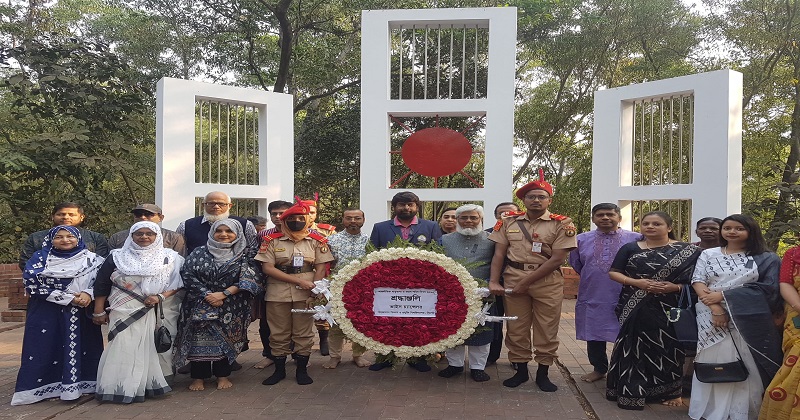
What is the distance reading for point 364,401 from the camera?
4.35m

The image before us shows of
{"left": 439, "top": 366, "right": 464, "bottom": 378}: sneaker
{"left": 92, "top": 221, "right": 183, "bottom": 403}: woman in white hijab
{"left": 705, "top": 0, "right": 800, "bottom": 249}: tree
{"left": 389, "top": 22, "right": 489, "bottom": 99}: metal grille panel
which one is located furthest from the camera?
{"left": 389, "top": 22, "right": 489, "bottom": 99}: metal grille panel

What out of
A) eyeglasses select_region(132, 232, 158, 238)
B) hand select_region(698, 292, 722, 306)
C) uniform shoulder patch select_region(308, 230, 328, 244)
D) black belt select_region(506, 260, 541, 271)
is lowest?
hand select_region(698, 292, 722, 306)

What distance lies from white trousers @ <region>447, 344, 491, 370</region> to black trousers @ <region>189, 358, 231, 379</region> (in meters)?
1.76

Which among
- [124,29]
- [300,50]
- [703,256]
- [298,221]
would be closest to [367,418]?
[298,221]

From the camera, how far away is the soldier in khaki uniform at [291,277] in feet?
15.2

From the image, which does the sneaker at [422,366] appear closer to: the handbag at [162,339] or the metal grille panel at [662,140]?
the handbag at [162,339]

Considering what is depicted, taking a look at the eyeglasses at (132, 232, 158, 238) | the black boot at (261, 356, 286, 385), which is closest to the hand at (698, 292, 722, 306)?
the black boot at (261, 356, 286, 385)

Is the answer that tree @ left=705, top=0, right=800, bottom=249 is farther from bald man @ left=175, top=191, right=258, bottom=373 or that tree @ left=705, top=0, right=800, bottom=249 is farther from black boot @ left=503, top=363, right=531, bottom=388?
bald man @ left=175, top=191, right=258, bottom=373

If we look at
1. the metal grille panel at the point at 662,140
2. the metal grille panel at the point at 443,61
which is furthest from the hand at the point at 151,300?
the metal grille panel at the point at 443,61

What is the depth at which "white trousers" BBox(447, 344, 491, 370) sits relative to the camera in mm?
4871

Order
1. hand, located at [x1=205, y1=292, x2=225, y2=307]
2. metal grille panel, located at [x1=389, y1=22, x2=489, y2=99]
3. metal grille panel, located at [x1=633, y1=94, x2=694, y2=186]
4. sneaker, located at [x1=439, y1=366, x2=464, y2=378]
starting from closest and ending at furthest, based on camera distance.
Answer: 1. hand, located at [x1=205, y1=292, x2=225, y2=307]
2. sneaker, located at [x1=439, y1=366, x2=464, y2=378]
3. metal grille panel, located at [x1=633, y1=94, x2=694, y2=186]
4. metal grille panel, located at [x1=389, y1=22, x2=489, y2=99]

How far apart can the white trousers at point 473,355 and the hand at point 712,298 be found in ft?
5.63

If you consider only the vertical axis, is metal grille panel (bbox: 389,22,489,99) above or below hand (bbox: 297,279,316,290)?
above

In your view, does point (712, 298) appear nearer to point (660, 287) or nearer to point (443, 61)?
point (660, 287)
